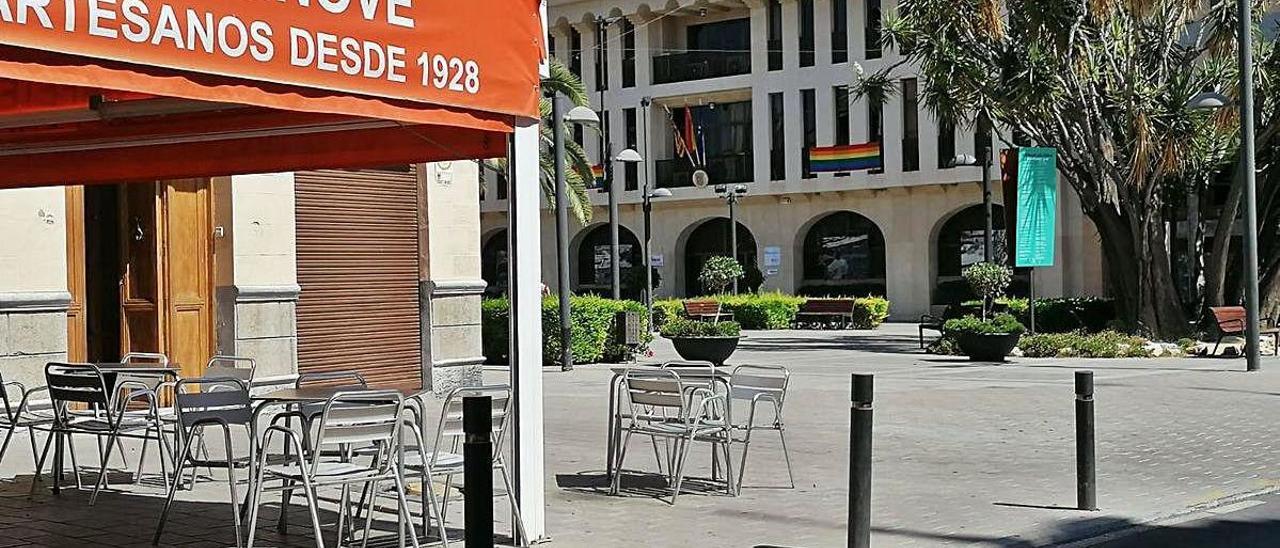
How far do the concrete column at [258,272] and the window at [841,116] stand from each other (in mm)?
34667

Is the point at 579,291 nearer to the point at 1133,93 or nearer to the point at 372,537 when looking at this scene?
the point at 1133,93

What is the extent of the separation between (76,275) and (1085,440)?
10.2 meters

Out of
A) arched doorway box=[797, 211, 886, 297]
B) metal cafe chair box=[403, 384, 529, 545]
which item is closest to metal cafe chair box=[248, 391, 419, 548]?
metal cafe chair box=[403, 384, 529, 545]

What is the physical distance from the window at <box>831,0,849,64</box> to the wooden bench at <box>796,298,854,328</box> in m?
9.98

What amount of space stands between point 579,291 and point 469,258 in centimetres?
3776

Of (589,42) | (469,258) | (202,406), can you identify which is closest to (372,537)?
(202,406)

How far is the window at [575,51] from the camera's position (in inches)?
2149

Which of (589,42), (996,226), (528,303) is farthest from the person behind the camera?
(589,42)

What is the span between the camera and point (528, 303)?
8273 mm

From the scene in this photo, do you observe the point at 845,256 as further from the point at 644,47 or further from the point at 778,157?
the point at 644,47

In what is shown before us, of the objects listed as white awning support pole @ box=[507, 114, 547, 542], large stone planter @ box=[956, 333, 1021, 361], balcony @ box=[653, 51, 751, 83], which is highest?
balcony @ box=[653, 51, 751, 83]

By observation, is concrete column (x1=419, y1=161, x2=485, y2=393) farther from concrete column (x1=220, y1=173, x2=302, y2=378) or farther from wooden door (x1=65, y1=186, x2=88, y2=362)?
wooden door (x1=65, y1=186, x2=88, y2=362)

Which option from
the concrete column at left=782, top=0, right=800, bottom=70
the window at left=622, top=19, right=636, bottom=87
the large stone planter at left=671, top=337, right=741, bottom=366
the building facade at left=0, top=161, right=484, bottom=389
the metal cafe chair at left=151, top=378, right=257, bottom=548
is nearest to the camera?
the metal cafe chair at left=151, top=378, right=257, bottom=548

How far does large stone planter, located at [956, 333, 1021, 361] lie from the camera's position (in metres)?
25.4
